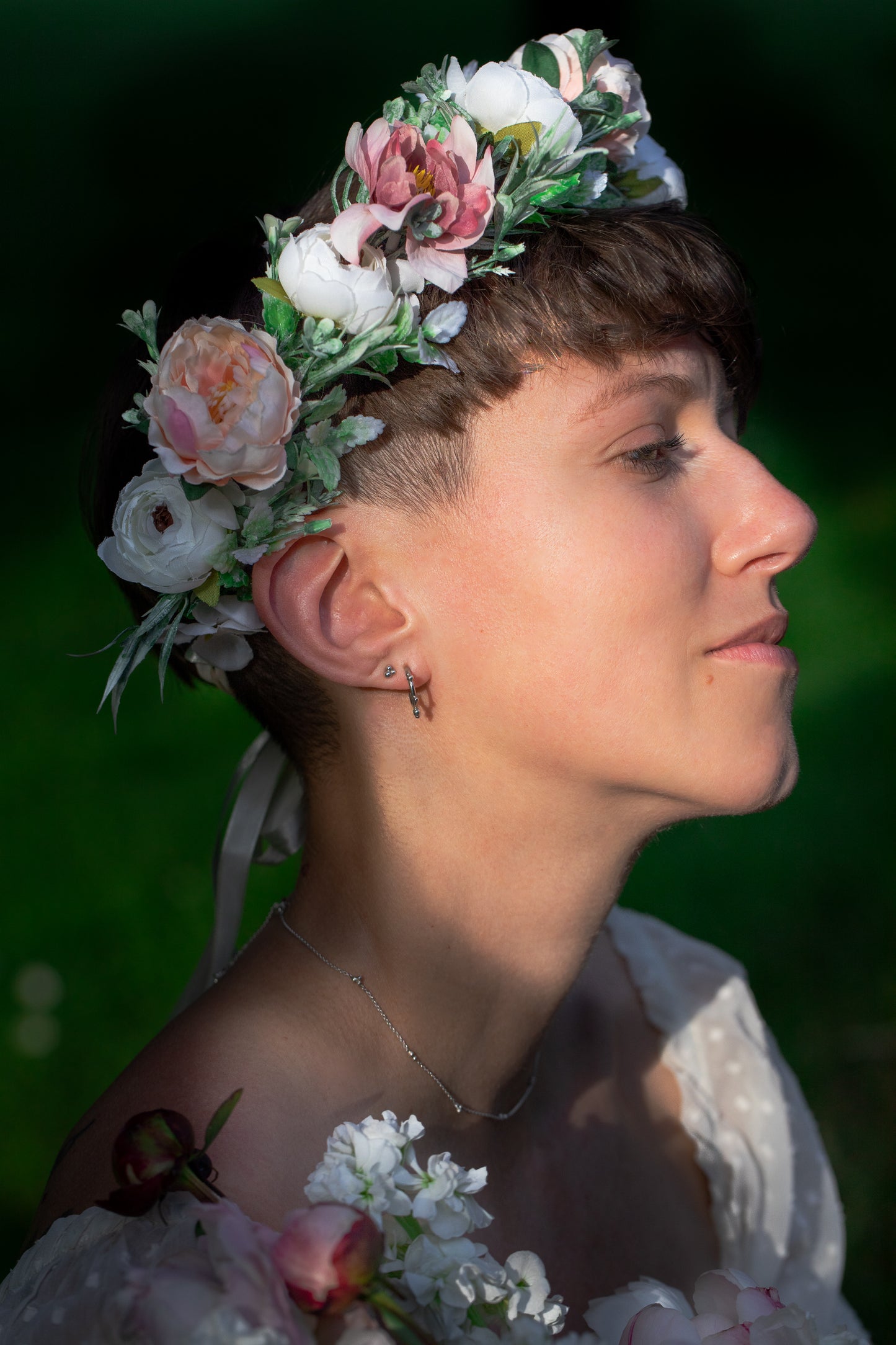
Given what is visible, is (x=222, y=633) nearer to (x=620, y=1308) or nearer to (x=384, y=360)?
(x=384, y=360)

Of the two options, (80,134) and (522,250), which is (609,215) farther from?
(80,134)

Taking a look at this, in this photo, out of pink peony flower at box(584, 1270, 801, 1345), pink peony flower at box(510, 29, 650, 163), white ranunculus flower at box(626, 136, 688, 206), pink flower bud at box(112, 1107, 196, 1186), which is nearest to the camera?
pink flower bud at box(112, 1107, 196, 1186)

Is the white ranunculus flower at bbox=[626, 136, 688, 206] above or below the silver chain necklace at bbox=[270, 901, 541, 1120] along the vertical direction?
above

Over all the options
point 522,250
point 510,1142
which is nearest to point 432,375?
point 522,250

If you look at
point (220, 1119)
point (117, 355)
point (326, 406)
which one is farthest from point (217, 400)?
point (117, 355)

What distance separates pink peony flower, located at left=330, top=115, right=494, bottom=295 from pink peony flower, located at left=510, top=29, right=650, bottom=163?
0.30 m

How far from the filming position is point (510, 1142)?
6.91 feet

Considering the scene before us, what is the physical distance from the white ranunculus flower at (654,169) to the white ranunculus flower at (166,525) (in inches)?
38.7

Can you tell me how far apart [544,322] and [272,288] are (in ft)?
1.31

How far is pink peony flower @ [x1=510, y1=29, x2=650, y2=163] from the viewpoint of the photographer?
6.16 feet

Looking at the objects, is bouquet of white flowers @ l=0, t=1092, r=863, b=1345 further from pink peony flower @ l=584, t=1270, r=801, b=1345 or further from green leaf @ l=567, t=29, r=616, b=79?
green leaf @ l=567, t=29, r=616, b=79

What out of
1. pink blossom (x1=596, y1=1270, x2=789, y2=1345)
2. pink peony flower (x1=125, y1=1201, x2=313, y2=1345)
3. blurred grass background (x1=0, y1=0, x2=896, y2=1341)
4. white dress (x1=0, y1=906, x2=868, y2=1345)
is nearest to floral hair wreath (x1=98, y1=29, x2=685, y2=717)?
pink peony flower (x1=125, y1=1201, x2=313, y2=1345)

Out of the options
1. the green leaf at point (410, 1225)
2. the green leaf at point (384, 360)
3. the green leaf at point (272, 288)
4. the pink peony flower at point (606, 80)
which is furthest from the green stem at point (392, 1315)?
the pink peony flower at point (606, 80)

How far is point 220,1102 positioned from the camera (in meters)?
1.63
